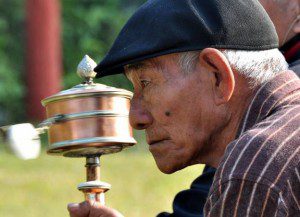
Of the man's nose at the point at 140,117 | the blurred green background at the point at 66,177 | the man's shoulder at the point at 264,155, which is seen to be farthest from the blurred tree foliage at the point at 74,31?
the man's shoulder at the point at 264,155

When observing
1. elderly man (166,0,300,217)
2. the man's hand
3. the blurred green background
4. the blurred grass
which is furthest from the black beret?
the blurred grass

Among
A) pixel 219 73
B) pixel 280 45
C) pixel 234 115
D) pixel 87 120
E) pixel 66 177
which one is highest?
pixel 66 177

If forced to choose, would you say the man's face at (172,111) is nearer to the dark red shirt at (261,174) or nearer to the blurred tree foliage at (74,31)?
the dark red shirt at (261,174)

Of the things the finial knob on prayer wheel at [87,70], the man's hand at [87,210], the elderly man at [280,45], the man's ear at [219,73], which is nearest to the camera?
the man's ear at [219,73]

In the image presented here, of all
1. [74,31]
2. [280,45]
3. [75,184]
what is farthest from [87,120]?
[74,31]

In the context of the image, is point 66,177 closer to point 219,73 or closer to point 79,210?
point 79,210

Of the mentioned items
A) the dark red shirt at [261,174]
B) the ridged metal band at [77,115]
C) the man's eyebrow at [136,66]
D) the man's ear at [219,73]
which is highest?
the ridged metal band at [77,115]

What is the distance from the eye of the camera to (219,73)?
10.8 feet

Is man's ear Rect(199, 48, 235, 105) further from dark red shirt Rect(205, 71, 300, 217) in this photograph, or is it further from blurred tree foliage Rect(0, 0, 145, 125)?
blurred tree foliage Rect(0, 0, 145, 125)

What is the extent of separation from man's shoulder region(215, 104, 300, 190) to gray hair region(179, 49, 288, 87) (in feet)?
0.92

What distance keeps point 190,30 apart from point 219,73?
0.51 ft

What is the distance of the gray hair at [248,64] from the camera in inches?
130

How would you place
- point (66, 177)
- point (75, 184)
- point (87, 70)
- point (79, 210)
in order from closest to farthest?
point (79, 210), point (87, 70), point (75, 184), point (66, 177)

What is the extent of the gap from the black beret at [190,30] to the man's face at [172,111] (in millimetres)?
74
